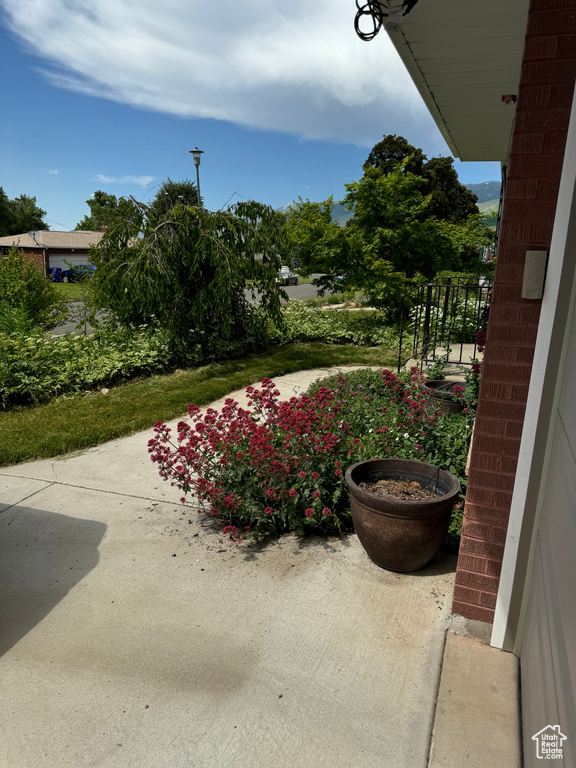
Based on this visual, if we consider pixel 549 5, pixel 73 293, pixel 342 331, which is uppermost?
pixel 549 5

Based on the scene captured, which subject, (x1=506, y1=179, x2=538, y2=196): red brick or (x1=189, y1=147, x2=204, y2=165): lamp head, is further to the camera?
(x1=189, y1=147, x2=204, y2=165): lamp head

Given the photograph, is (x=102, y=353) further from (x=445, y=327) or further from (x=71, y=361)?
(x=445, y=327)

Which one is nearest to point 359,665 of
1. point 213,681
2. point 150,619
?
point 213,681

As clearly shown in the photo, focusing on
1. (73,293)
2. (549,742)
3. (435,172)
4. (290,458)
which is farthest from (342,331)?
(73,293)

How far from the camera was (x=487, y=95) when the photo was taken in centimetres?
427

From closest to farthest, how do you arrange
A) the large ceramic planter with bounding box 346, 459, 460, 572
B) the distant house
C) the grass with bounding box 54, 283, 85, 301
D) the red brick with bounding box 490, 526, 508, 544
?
the red brick with bounding box 490, 526, 508, 544, the large ceramic planter with bounding box 346, 459, 460, 572, the grass with bounding box 54, 283, 85, 301, the distant house

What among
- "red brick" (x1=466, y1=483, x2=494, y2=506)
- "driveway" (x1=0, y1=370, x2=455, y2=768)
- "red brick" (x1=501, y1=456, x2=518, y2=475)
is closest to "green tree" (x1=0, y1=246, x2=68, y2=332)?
Result: "driveway" (x1=0, y1=370, x2=455, y2=768)

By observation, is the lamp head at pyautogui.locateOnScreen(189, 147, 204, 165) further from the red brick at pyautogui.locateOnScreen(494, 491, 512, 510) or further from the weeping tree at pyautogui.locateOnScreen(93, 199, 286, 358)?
the red brick at pyautogui.locateOnScreen(494, 491, 512, 510)

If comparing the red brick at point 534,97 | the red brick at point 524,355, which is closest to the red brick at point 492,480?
the red brick at point 524,355

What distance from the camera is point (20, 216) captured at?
45.6 metres

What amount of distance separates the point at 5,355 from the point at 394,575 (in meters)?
5.66

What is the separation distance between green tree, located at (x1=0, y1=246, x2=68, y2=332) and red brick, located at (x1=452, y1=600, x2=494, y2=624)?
7530 mm

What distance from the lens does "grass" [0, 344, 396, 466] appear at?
15.4 ft

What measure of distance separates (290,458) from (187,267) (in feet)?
18.5
